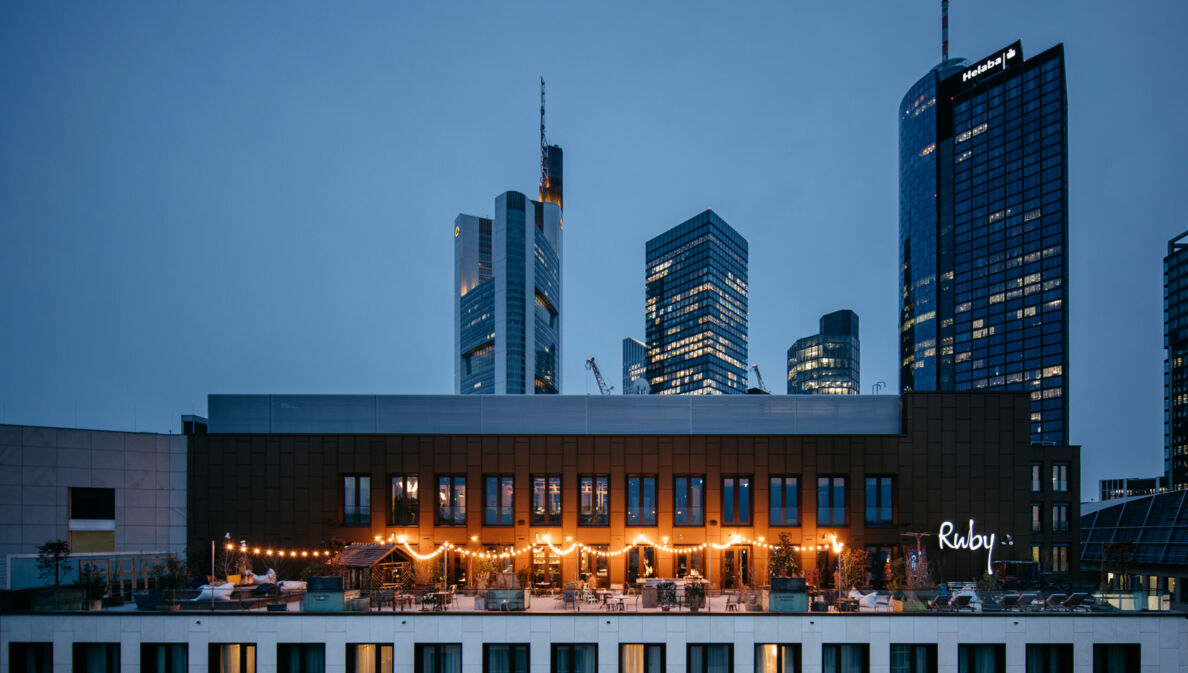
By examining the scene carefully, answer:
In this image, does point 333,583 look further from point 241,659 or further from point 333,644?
point 241,659

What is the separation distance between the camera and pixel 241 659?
2097cm

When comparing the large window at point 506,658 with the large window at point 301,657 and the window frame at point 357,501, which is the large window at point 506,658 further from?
the window frame at point 357,501

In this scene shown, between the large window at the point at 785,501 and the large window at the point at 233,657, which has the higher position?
the large window at the point at 785,501

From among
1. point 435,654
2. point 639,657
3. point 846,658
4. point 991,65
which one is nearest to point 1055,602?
point 846,658

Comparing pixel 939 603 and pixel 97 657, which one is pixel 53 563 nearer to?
pixel 97 657

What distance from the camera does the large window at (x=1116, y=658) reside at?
20.9 meters

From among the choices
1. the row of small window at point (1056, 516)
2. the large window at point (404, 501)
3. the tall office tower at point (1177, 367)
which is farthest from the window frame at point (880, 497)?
the tall office tower at point (1177, 367)

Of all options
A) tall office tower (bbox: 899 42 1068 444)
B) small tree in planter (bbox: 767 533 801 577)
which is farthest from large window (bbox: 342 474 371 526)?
tall office tower (bbox: 899 42 1068 444)

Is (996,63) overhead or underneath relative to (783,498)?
overhead

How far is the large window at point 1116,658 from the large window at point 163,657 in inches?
1199

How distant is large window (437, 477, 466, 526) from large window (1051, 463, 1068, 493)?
38910 mm

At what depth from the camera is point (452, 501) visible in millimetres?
31469

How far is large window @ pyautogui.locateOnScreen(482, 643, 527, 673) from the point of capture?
2086 cm

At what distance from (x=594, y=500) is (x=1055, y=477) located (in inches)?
1303
